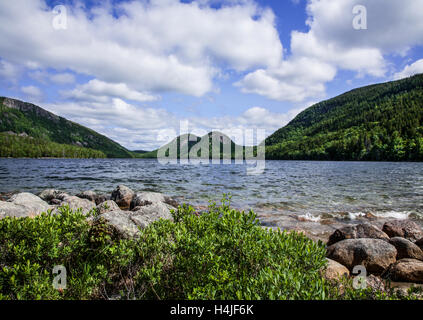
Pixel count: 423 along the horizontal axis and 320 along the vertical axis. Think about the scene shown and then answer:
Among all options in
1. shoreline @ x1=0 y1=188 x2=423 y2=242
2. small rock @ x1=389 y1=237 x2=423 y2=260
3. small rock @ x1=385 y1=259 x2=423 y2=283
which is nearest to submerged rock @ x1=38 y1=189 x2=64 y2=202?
shoreline @ x1=0 y1=188 x2=423 y2=242

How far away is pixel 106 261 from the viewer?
4859 millimetres

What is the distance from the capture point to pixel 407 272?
23.5ft

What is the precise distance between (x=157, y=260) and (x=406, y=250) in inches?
365

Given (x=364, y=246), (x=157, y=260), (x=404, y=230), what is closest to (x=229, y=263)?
(x=157, y=260)

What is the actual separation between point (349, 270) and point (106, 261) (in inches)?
301

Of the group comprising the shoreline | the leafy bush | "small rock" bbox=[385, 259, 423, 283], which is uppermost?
the leafy bush

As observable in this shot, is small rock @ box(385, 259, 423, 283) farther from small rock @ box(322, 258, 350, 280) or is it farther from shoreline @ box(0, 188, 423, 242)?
shoreline @ box(0, 188, 423, 242)

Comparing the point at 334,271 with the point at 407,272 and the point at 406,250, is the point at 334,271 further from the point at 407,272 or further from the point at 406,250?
the point at 406,250

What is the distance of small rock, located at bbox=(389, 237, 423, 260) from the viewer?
27.7 feet

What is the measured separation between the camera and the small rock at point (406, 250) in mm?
8448

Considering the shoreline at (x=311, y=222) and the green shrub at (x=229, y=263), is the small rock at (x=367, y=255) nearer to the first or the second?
the shoreline at (x=311, y=222)

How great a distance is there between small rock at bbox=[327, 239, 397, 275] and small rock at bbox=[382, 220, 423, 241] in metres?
3.43
